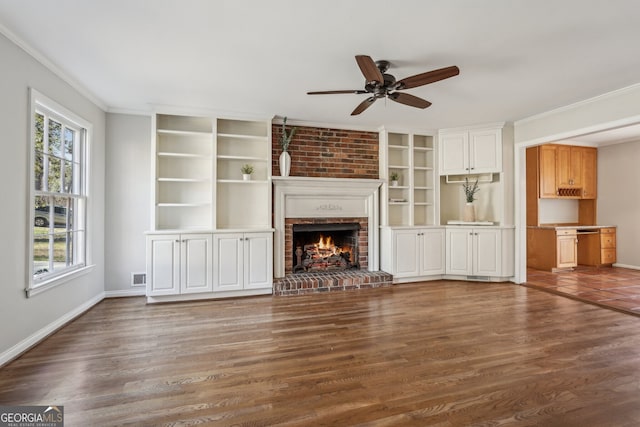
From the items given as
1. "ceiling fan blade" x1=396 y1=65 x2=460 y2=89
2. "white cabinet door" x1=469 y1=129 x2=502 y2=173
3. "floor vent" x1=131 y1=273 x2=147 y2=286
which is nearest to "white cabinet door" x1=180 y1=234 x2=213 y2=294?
"floor vent" x1=131 y1=273 x2=147 y2=286

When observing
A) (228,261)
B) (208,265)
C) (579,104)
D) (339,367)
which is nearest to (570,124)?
(579,104)

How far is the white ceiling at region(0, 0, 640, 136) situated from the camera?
2.18m

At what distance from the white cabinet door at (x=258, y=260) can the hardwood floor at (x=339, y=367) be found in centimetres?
68

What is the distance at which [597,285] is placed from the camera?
477 cm

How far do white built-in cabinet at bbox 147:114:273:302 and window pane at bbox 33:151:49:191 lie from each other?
3.93 ft

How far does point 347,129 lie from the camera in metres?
5.16

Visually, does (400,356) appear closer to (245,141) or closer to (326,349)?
(326,349)

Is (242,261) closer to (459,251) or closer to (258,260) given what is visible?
(258,260)

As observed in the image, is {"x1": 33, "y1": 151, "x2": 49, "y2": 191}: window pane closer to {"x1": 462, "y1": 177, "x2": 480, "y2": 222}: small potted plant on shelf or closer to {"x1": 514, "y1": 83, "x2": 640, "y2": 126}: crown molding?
{"x1": 462, "y1": 177, "x2": 480, "y2": 222}: small potted plant on shelf

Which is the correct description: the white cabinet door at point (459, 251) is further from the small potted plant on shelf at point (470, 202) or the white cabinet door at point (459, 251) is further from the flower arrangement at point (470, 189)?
the flower arrangement at point (470, 189)

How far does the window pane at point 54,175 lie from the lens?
10.4ft

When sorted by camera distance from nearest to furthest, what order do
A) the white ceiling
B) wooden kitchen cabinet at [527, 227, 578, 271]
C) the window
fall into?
the white ceiling → the window → wooden kitchen cabinet at [527, 227, 578, 271]

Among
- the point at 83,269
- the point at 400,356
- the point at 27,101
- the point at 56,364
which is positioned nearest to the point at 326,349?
the point at 400,356

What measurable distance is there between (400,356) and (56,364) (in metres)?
2.60
